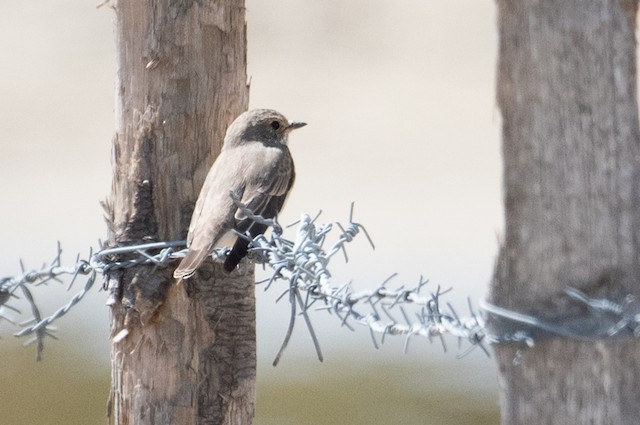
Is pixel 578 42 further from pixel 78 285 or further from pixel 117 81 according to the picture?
pixel 78 285

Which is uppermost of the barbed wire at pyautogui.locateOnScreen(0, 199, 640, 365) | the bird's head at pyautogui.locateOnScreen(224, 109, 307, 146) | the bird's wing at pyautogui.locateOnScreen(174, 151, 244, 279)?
the bird's head at pyautogui.locateOnScreen(224, 109, 307, 146)

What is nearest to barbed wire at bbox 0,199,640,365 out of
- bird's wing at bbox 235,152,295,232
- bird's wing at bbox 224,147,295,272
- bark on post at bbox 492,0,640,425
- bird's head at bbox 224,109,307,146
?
bark on post at bbox 492,0,640,425

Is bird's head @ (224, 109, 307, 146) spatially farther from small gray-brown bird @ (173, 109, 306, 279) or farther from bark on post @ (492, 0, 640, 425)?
bark on post @ (492, 0, 640, 425)

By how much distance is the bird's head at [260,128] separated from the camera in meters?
4.56

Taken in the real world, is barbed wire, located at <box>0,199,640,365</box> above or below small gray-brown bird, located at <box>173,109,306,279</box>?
below

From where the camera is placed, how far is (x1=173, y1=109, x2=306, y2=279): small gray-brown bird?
4.18 m

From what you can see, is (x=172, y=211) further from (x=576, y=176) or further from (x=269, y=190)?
(x=576, y=176)

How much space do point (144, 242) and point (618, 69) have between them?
2.36m

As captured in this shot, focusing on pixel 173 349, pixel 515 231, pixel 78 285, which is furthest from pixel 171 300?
pixel 78 285

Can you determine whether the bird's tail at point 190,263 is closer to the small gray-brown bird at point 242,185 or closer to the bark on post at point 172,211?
the small gray-brown bird at point 242,185

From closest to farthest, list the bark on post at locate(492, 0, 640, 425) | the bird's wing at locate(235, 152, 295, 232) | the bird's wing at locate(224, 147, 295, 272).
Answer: the bark on post at locate(492, 0, 640, 425) → the bird's wing at locate(224, 147, 295, 272) → the bird's wing at locate(235, 152, 295, 232)

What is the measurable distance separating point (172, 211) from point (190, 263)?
0.28 metres

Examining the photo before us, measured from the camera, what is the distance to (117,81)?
4.35 metres

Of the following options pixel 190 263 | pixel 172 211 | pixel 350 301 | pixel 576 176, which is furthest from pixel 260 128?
pixel 576 176
